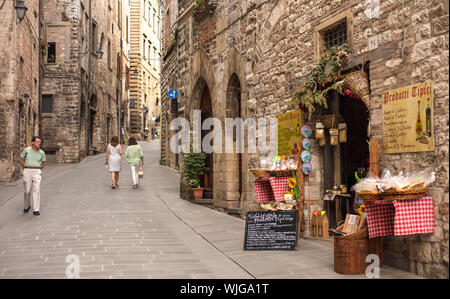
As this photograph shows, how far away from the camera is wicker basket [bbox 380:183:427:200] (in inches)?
197

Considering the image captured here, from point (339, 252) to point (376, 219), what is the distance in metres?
0.55

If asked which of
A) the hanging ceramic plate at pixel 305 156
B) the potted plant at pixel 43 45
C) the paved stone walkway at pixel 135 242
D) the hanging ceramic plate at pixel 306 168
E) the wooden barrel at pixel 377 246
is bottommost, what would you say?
the paved stone walkway at pixel 135 242

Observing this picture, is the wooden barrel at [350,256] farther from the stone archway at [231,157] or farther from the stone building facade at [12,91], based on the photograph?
the stone building facade at [12,91]

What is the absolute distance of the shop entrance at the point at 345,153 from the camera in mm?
7648

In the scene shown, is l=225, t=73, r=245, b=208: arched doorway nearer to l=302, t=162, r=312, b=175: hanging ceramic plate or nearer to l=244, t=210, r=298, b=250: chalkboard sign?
l=302, t=162, r=312, b=175: hanging ceramic plate

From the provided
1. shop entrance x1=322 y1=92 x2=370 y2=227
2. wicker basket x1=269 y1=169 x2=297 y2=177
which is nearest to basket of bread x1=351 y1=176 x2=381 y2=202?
shop entrance x1=322 y1=92 x2=370 y2=227

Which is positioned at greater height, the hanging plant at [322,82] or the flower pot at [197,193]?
the hanging plant at [322,82]

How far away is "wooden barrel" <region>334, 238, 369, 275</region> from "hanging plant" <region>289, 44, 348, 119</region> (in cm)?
220

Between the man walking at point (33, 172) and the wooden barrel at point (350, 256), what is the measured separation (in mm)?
6555

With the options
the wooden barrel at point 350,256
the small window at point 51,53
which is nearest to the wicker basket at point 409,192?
the wooden barrel at point 350,256

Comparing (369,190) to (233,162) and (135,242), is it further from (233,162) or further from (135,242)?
(233,162)

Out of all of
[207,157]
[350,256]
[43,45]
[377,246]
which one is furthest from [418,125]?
[43,45]

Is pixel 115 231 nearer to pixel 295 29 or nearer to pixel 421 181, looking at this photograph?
pixel 295 29

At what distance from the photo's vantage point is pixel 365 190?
530 cm
